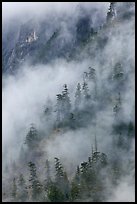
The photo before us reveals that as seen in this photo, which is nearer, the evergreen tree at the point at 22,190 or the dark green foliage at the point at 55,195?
the dark green foliage at the point at 55,195

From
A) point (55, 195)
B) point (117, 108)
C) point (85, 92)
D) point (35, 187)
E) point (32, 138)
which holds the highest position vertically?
point (85, 92)

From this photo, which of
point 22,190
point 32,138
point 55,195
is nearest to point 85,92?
point 32,138

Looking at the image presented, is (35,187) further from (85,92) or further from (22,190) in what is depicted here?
(85,92)

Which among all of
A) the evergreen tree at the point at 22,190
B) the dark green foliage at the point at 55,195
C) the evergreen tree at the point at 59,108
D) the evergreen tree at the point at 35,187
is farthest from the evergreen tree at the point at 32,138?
the dark green foliage at the point at 55,195

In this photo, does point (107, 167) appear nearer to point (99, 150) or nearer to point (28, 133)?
point (99, 150)

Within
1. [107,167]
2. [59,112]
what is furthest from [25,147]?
[107,167]

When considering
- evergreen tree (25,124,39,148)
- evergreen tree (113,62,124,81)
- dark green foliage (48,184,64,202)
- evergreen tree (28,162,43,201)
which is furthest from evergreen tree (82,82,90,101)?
dark green foliage (48,184,64,202)

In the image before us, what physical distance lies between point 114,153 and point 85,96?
34323 millimetres

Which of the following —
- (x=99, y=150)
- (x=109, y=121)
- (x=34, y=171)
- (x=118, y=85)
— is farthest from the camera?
(x=118, y=85)

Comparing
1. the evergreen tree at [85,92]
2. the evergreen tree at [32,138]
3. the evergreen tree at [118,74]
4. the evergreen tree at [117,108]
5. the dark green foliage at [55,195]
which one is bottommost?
the dark green foliage at [55,195]

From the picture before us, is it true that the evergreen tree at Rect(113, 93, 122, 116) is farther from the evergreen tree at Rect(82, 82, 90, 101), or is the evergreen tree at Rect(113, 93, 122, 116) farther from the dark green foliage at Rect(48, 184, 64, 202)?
the dark green foliage at Rect(48, 184, 64, 202)

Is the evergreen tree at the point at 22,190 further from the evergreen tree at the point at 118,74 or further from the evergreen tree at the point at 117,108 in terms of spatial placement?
the evergreen tree at the point at 118,74

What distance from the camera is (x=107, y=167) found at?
156m

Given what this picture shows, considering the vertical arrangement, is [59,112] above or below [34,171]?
above
